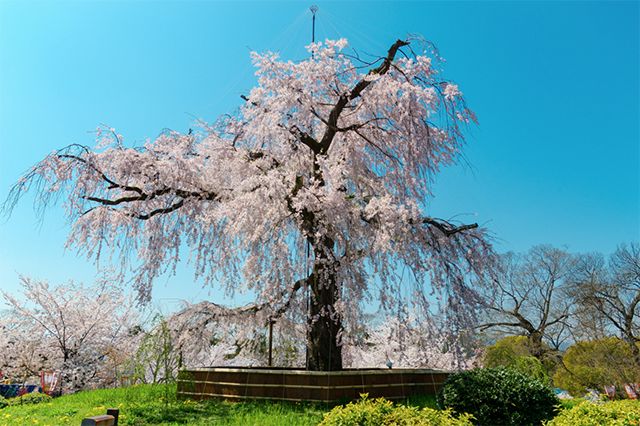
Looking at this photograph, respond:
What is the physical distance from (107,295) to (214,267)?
28.5 ft

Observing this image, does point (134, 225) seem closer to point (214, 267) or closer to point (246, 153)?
point (214, 267)

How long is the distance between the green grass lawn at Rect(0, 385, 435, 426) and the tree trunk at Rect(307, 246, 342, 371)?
133cm

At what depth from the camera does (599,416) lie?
18.4 ft

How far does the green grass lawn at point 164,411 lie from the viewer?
7.87 metres

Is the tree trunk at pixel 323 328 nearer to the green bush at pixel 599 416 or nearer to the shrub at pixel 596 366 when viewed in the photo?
the green bush at pixel 599 416

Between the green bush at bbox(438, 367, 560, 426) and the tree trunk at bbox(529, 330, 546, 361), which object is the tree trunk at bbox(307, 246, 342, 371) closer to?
the green bush at bbox(438, 367, 560, 426)

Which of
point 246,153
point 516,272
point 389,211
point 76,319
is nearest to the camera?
point 389,211

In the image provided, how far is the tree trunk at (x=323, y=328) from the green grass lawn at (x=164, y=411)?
1.33 metres

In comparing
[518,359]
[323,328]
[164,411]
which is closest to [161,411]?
[164,411]

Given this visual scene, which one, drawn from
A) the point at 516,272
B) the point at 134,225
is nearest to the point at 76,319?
the point at 134,225

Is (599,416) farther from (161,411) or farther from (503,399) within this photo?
(161,411)

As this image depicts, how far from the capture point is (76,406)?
9.78 meters

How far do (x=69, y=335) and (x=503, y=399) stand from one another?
14.6 m

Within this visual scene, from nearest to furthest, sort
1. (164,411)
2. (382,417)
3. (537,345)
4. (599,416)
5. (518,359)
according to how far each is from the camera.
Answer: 1. (382,417)
2. (599,416)
3. (164,411)
4. (518,359)
5. (537,345)
